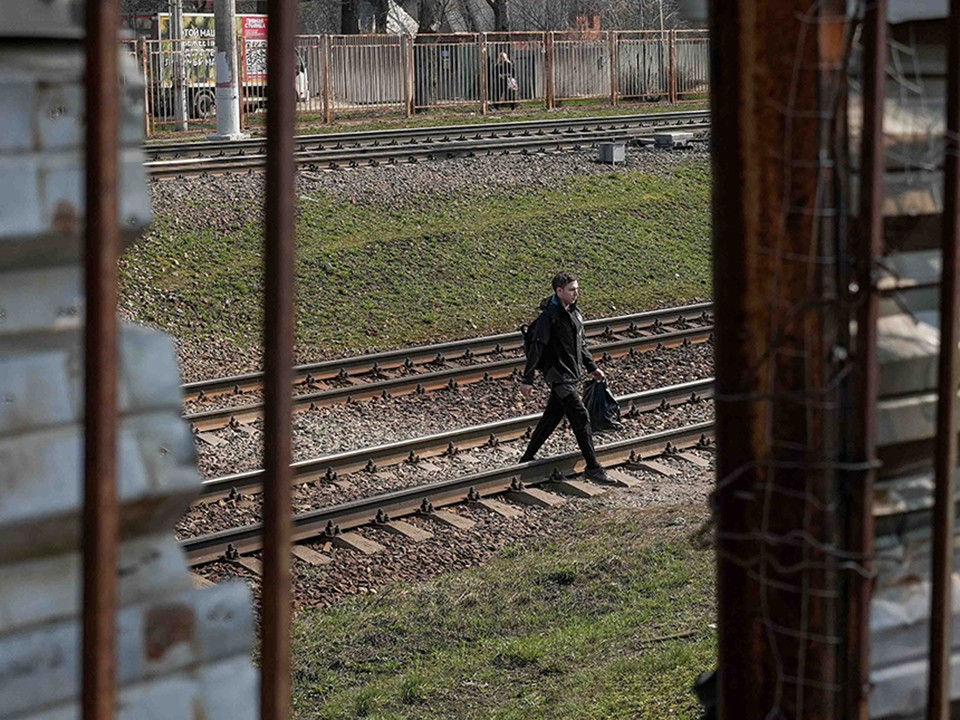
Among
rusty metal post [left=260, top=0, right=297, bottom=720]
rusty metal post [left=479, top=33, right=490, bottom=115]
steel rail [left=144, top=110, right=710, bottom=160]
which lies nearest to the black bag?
rusty metal post [left=260, top=0, right=297, bottom=720]

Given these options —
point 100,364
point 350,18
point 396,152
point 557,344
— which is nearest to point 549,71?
point 350,18

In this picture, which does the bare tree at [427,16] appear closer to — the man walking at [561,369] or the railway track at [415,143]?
the railway track at [415,143]

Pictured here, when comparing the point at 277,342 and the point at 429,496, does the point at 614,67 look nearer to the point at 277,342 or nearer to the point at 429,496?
the point at 429,496

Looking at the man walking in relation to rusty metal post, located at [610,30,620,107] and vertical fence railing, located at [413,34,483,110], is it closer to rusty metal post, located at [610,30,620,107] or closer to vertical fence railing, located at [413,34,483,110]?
vertical fence railing, located at [413,34,483,110]

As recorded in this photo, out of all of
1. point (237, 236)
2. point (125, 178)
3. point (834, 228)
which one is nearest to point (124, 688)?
point (125, 178)

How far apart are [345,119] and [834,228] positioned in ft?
93.5

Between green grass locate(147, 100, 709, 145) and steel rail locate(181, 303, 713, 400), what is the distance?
449 inches

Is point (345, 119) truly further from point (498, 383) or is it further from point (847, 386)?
point (847, 386)

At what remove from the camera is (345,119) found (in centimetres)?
3095

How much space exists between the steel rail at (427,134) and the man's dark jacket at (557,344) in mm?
10865

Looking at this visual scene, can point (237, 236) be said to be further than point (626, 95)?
No

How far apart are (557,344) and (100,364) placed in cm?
978

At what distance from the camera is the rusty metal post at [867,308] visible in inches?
121

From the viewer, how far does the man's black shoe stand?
11.8 metres
